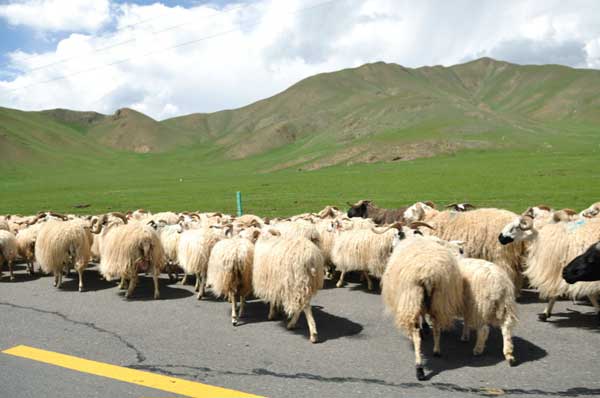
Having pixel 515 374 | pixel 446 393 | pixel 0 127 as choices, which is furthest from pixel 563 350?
pixel 0 127

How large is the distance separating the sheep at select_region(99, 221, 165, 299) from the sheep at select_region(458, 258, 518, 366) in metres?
6.15

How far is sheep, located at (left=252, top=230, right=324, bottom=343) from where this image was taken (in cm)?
716

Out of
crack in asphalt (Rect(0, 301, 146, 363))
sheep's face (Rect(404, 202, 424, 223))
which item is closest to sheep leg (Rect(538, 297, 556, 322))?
sheep's face (Rect(404, 202, 424, 223))

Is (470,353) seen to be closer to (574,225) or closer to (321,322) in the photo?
(321,322)

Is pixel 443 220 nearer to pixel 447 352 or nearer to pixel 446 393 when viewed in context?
pixel 447 352

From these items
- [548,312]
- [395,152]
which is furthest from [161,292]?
[395,152]

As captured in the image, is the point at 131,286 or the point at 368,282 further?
the point at 368,282

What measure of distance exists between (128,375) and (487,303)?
4511 millimetres

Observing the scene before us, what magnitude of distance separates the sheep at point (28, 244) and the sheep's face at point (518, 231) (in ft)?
37.2

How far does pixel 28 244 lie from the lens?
12.6 metres

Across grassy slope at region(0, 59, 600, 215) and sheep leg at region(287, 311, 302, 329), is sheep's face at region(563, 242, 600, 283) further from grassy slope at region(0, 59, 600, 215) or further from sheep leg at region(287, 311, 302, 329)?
grassy slope at region(0, 59, 600, 215)

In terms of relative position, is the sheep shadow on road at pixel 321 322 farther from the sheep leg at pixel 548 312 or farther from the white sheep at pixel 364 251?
the sheep leg at pixel 548 312

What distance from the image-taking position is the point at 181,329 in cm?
751

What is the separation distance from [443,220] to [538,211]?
8.46 feet
